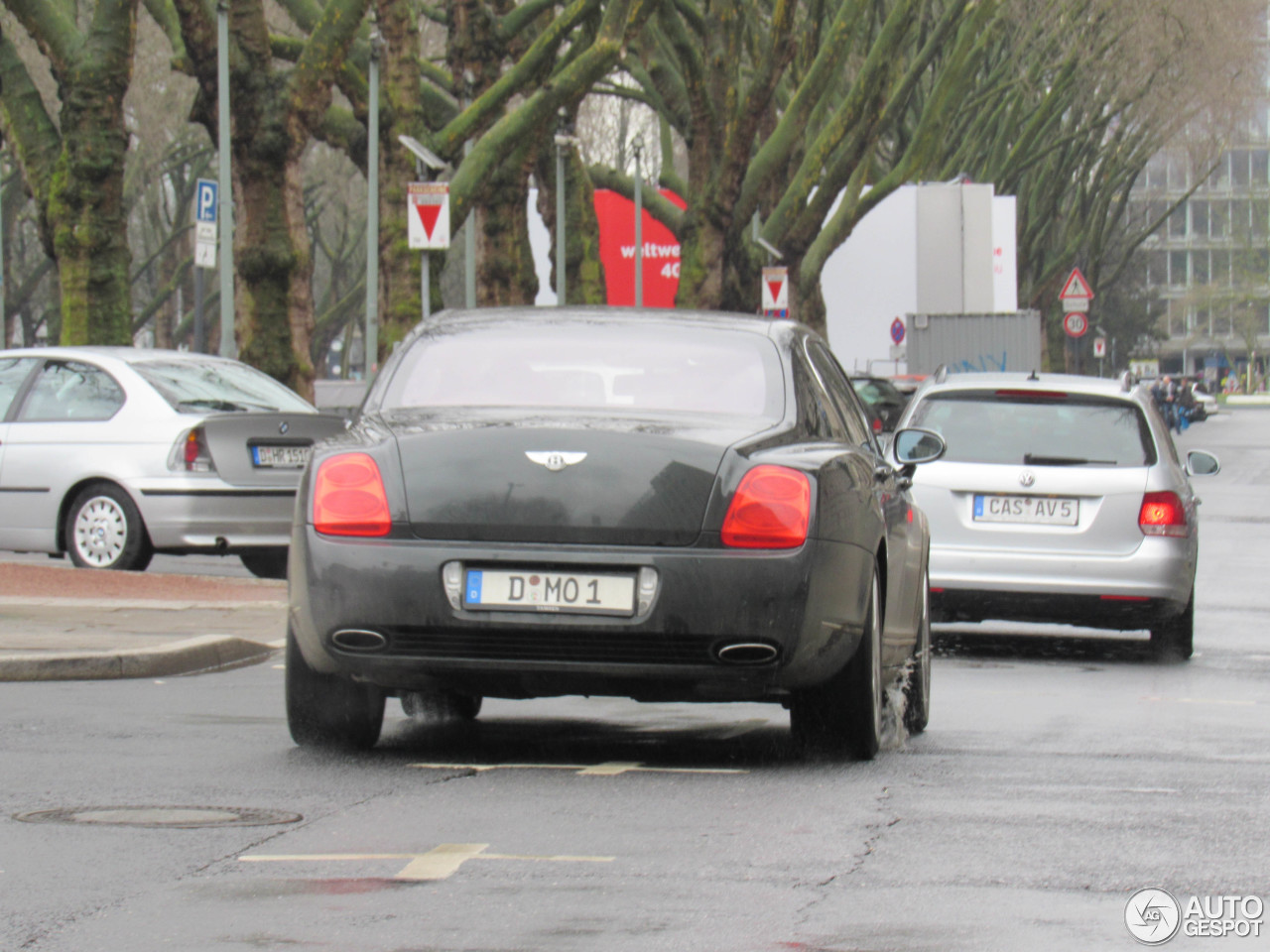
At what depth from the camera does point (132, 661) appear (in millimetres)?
9438

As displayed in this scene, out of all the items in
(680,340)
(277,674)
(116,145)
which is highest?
(116,145)

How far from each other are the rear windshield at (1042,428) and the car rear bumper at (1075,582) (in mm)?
498

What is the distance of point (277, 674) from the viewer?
9781 millimetres

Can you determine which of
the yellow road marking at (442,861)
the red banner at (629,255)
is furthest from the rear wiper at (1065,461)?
the red banner at (629,255)

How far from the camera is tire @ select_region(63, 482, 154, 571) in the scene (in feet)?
47.7

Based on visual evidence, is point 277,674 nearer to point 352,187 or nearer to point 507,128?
point 507,128

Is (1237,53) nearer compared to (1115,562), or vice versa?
(1115,562)

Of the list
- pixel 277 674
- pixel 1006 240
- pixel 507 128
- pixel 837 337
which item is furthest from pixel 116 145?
pixel 837 337

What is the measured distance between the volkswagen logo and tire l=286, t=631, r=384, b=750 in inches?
40.5

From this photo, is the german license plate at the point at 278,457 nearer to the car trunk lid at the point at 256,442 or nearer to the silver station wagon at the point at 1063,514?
the car trunk lid at the point at 256,442

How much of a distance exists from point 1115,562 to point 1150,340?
106 m

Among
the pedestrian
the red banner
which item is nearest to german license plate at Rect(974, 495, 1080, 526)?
the red banner

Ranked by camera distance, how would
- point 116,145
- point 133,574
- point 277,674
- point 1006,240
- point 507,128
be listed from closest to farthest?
1. point 277,674
2. point 133,574
3. point 116,145
4. point 507,128
5. point 1006,240

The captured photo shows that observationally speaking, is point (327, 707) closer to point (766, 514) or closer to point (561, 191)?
point (766, 514)
